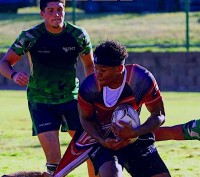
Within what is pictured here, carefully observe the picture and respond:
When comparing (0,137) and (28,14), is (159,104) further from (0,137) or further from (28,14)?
(28,14)

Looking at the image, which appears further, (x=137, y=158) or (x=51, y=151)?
(x=51, y=151)

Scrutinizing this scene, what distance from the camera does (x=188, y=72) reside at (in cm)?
2172

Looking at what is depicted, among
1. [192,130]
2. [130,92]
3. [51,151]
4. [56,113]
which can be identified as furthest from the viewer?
→ [56,113]

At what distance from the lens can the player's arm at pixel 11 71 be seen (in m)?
8.84

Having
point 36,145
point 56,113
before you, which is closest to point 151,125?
point 56,113

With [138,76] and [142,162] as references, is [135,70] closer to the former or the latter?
[138,76]

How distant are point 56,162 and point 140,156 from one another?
1.31 meters

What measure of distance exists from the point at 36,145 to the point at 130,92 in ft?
18.6

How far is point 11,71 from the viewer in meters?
9.13

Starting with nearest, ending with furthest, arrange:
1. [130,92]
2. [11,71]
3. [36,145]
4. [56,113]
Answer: [130,92] < [11,71] < [56,113] < [36,145]

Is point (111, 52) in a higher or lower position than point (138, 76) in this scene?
higher

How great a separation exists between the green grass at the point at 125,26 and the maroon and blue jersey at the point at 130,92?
1594 cm

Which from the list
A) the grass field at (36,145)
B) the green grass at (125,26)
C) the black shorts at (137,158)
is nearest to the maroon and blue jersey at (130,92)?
the black shorts at (137,158)

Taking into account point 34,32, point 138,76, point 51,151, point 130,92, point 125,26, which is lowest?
point 125,26
